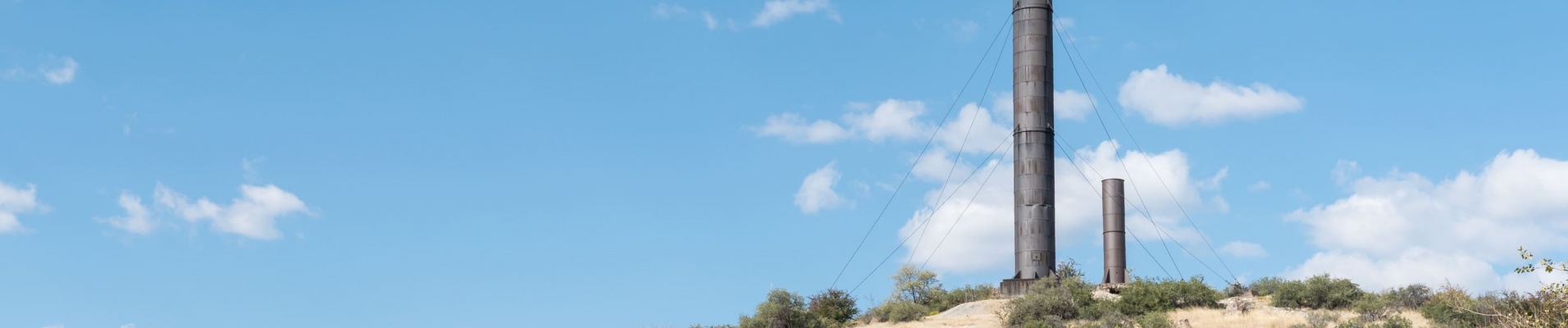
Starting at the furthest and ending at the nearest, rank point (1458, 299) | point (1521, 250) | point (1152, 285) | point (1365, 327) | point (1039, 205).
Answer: point (1039, 205) < point (1152, 285) < point (1458, 299) < point (1365, 327) < point (1521, 250)

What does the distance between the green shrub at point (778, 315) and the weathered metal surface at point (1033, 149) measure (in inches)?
504

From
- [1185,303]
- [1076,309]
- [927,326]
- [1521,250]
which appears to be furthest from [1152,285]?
[1521,250]

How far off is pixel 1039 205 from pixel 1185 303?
992 cm

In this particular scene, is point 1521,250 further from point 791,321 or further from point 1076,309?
point 791,321

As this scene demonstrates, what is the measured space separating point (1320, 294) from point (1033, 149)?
14042 millimetres

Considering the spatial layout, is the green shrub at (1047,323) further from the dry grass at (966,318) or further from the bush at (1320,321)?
the bush at (1320,321)

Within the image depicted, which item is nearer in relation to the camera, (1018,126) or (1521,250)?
(1521,250)

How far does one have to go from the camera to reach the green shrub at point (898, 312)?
49.1 metres

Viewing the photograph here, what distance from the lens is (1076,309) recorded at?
148 ft

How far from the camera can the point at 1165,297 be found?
47031 millimetres

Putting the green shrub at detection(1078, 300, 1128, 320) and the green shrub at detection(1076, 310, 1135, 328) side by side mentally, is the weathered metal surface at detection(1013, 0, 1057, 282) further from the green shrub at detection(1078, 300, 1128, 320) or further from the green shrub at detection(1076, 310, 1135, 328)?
the green shrub at detection(1076, 310, 1135, 328)

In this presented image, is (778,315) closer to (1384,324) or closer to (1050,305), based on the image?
(1050,305)

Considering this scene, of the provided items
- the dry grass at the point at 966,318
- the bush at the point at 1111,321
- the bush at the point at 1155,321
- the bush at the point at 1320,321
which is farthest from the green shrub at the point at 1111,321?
the bush at the point at 1320,321

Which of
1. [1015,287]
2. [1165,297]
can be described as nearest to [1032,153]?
[1015,287]
